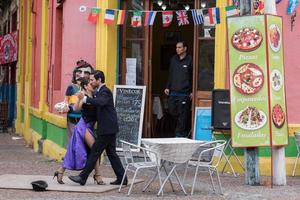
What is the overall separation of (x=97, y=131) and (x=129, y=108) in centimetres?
316

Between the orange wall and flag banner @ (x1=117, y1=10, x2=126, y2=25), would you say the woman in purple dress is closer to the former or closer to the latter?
flag banner @ (x1=117, y1=10, x2=126, y2=25)

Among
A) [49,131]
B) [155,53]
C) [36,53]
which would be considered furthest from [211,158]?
[36,53]

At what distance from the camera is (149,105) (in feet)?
45.0

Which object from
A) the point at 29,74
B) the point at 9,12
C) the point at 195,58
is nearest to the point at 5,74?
the point at 9,12

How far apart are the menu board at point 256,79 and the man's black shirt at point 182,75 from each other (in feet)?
8.50

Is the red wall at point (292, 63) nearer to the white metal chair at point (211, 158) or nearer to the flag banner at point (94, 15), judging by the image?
the white metal chair at point (211, 158)

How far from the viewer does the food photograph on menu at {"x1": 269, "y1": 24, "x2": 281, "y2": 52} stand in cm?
1034

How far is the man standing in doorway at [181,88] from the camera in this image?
42.8 ft

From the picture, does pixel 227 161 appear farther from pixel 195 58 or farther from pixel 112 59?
pixel 112 59

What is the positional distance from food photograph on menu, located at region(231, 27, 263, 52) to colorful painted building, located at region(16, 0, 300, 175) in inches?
66.9

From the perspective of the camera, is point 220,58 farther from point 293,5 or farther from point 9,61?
point 9,61

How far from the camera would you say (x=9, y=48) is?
25.1 metres

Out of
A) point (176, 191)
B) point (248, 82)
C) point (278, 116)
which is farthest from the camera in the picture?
point (278, 116)

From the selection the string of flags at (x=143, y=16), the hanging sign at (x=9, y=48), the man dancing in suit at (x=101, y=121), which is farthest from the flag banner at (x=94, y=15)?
the hanging sign at (x=9, y=48)
